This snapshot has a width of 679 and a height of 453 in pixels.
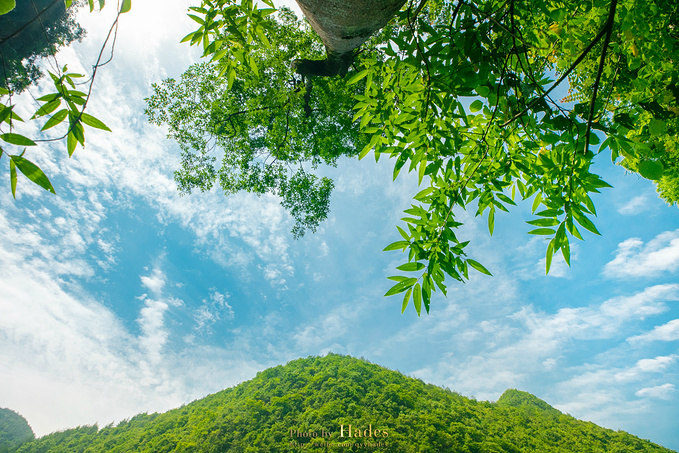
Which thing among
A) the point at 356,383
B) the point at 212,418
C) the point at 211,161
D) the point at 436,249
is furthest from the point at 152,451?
the point at 436,249

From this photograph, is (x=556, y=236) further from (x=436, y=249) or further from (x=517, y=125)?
(x=517, y=125)

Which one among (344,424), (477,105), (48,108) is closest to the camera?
(48,108)

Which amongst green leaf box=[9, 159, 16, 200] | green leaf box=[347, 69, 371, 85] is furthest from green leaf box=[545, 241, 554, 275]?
green leaf box=[9, 159, 16, 200]

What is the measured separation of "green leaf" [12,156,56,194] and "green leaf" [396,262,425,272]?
1108mm

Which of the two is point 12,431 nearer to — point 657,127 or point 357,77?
point 357,77

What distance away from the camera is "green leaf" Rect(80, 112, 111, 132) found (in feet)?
2.80

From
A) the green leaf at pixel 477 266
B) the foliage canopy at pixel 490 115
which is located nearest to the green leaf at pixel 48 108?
the foliage canopy at pixel 490 115

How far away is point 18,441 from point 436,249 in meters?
95.4

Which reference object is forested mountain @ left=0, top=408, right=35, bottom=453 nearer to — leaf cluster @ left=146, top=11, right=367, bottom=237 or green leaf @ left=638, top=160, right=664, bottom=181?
leaf cluster @ left=146, top=11, right=367, bottom=237

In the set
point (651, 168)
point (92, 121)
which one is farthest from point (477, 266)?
point (92, 121)

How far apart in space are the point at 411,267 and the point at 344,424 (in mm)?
39793

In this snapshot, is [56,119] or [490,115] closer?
[56,119]

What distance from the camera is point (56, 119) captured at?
854 millimetres

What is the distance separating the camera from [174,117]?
869cm
